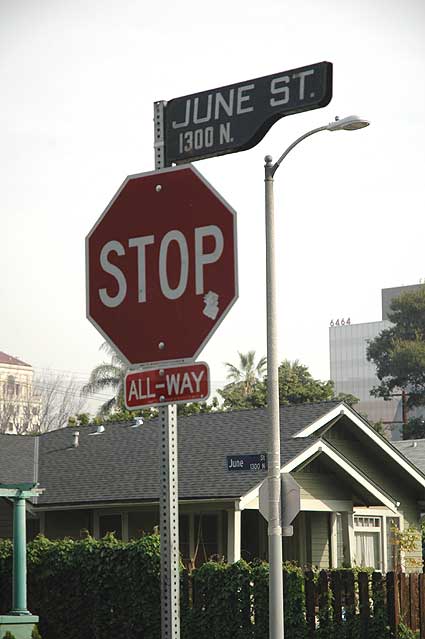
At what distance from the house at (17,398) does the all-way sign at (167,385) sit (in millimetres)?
115302

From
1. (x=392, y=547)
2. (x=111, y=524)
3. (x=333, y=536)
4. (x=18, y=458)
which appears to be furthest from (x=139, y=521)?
(x=392, y=547)

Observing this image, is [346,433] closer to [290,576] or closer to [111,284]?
[290,576]

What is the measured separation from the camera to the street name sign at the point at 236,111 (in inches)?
185

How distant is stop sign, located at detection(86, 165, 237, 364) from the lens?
173 inches

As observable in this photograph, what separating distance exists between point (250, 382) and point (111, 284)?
7752 centimetres

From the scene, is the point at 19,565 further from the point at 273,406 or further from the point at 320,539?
the point at 320,539

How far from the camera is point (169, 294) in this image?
4.47m

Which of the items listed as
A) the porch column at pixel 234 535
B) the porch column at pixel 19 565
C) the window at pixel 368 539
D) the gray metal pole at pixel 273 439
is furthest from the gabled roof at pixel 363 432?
the gray metal pole at pixel 273 439

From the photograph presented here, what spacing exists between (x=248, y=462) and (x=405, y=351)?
75.4 meters

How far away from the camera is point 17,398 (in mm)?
151750

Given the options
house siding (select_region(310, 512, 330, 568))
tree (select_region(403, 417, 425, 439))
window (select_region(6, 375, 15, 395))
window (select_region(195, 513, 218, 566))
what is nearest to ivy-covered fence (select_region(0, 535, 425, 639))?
window (select_region(195, 513, 218, 566))

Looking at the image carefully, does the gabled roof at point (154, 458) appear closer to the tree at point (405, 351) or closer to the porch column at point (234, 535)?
the porch column at point (234, 535)

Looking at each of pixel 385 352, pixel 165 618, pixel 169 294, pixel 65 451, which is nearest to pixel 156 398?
pixel 169 294

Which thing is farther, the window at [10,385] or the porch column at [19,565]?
the window at [10,385]
